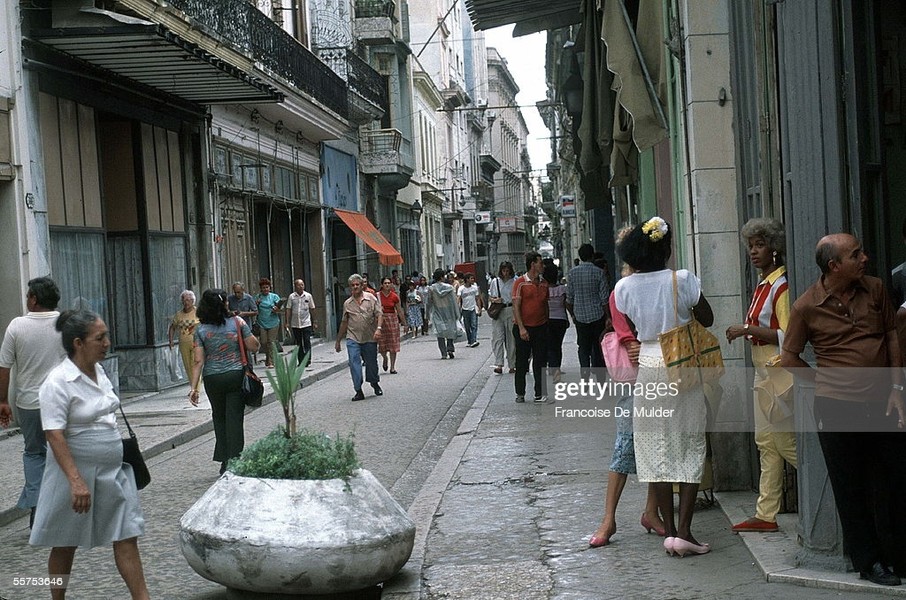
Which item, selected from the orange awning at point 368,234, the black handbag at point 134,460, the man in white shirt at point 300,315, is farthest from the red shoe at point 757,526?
the orange awning at point 368,234

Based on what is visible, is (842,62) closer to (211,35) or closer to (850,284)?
(850,284)

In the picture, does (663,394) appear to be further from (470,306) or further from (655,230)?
(470,306)

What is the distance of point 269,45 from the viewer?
2447cm

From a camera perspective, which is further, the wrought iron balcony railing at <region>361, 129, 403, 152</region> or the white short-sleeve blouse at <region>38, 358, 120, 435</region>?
the wrought iron balcony railing at <region>361, 129, 403, 152</region>

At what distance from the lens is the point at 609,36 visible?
9.93m

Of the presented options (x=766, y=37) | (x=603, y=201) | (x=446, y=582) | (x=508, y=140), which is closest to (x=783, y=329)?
(x=766, y=37)

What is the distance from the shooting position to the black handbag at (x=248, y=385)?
395 inches

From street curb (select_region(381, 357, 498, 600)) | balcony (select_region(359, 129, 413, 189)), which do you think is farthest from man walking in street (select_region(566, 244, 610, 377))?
balcony (select_region(359, 129, 413, 189))

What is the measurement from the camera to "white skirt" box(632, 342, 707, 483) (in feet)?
21.1

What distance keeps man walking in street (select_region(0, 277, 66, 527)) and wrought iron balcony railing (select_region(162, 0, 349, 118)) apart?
37.2 ft

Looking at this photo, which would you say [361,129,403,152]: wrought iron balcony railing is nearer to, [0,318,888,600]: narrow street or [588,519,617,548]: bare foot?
[0,318,888,600]: narrow street

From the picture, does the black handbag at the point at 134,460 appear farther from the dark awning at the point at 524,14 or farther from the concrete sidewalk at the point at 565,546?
the dark awning at the point at 524,14

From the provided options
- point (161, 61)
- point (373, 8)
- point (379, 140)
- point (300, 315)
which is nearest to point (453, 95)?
point (373, 8)

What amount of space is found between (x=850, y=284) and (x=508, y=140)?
9813cm
